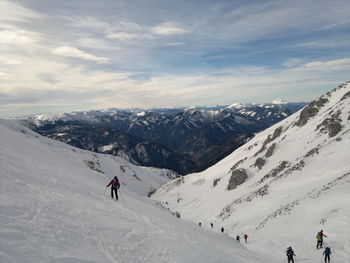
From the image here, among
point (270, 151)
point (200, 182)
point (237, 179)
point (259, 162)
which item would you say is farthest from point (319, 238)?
point (200, 182)

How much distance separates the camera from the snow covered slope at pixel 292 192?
31.6 m

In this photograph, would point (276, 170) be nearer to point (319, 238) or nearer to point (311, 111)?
point (311, 111)

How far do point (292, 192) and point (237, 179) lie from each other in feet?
114

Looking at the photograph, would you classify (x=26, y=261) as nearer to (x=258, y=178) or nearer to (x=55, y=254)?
(x=55, y=254)

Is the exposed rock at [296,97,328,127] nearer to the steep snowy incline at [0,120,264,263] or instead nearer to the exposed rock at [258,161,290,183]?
the exposed rock at [258,161,290,183]

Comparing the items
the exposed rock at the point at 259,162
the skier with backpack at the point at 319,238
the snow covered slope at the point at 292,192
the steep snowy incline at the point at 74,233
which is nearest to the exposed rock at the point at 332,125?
the snow covered slope at the point at 292,192

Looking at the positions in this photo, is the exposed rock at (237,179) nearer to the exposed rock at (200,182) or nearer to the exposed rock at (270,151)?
the exposed rock at (270,151)

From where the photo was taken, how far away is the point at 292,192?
51.1m

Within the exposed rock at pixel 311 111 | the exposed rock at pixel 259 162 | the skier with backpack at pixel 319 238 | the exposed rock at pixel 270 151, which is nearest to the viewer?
the skier with backpack at pixel 319 238

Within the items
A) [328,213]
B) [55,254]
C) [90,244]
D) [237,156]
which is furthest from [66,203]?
[237,156]

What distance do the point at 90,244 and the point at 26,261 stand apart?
3293mm

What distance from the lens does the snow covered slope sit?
3162 cm

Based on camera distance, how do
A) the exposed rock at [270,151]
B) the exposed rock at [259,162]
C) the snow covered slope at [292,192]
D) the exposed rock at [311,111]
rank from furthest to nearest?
the exposed rock at [311,111]
the exposed rock at [270,151]
the exposed rock at [259,162]
the snow covered slope at [292,192]

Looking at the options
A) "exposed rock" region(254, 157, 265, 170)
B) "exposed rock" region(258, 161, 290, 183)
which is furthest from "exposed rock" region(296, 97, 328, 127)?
"exposed rock" region(258, 161, 290, 183)
